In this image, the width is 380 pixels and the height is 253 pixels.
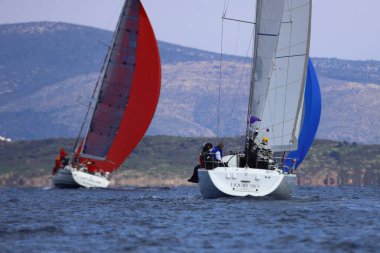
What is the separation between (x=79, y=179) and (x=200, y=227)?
40.4 meters

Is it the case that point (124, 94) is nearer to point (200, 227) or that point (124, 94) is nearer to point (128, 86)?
point (128, 86)

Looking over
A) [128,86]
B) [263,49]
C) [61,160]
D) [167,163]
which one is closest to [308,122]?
[263,49]

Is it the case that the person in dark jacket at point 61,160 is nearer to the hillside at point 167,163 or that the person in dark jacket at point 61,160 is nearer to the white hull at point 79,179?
the white hull at point 79,179

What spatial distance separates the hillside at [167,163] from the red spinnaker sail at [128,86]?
5583cm

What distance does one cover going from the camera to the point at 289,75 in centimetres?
A: 4622

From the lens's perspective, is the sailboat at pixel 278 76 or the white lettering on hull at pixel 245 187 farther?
the sailboat at pixel 278 76

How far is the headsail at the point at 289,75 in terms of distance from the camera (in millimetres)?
45969

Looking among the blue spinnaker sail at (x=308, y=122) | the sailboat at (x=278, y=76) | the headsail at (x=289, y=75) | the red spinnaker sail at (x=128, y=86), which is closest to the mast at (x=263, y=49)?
the sailboat at (x=278, y=76)

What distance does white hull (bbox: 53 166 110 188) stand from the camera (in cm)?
7162

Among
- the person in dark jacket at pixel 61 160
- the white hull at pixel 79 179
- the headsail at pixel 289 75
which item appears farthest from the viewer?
the person in dark jacket at pixel 61 160

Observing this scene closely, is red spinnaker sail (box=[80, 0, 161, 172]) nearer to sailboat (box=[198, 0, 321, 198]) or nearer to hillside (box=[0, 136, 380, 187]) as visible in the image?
sailboat (box=[198, 0, 321, 198])

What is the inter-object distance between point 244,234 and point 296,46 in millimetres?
17975

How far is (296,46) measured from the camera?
46188 mm

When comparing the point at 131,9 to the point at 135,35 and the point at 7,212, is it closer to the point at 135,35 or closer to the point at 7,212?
the point at 135,35
